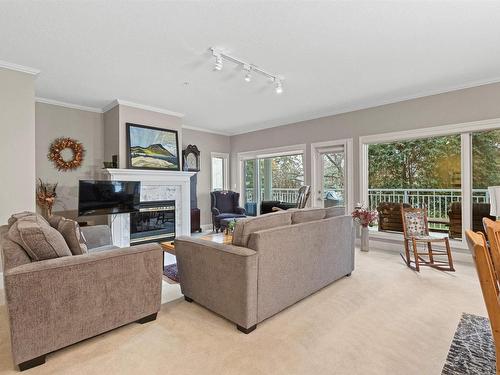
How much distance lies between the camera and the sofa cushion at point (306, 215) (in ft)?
8.57

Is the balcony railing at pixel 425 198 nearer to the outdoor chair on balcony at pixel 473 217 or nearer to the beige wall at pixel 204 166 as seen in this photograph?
the outdoor chair on balcony at pixel 473 217

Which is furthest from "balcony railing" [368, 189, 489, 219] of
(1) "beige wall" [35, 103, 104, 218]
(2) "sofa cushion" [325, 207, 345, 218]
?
(1) "beige wall" [35, 103, 104, 218]

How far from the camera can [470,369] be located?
162 cm

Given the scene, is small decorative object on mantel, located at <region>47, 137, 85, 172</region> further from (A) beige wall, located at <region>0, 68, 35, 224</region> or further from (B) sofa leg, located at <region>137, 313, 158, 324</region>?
(B) sofa leg, located at <region>137, 313, 158, 324</region>

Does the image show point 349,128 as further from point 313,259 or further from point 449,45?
point 313,259

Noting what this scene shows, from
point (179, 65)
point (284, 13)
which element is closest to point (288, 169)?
point (179, 65)

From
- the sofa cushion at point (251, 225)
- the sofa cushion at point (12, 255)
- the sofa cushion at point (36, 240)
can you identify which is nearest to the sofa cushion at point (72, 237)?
the sofa cushion at point (36, 240)

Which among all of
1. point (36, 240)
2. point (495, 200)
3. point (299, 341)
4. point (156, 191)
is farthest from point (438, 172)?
point (36, 240)

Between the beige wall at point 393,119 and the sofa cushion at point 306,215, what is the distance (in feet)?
7.75

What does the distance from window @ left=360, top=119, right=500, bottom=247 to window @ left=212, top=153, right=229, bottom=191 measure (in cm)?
365

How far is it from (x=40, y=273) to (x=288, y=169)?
5.90 m

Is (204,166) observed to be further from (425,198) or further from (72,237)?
(425,198)

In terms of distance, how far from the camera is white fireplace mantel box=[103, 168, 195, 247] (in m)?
4.63

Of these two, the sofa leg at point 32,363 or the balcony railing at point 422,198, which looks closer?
the sofa leg at point 32,363
